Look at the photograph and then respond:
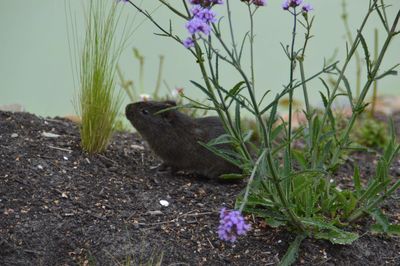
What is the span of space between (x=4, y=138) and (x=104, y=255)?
144 centimetres

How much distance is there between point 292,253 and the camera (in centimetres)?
405

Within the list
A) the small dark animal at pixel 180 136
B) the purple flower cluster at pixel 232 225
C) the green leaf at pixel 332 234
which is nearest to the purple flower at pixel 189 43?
the purple flower cluster at pixel 232 225

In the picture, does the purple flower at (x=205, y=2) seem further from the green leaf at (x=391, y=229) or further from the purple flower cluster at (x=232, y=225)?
the green leaf at (x=391, y=229)

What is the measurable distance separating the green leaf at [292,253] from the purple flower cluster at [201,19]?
1380 millimetres

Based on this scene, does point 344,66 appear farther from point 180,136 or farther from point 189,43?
point 180,136

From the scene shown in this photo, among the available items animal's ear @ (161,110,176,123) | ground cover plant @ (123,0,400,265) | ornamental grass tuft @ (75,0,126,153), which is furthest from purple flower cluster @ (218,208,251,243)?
animal's ear @ (161,110,176,123)

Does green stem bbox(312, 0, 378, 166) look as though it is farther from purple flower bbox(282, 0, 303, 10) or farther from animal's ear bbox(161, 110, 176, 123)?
animal's ear bbox(161, 110, 176, 123)

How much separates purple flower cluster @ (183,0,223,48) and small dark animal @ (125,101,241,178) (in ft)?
6.69

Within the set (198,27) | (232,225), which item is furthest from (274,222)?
(198,27)

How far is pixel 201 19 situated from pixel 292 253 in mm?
1515

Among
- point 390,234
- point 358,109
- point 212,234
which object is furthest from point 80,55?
point 390,234

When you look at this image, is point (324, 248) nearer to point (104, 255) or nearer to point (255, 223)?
point (255, 223)

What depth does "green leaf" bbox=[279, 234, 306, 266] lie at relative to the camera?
4008 millimetres

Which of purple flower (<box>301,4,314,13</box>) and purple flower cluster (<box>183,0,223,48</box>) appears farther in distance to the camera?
purple flower (<box>301,4,314,13</box>)
